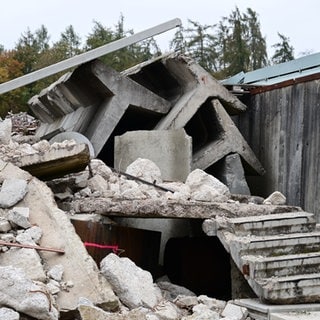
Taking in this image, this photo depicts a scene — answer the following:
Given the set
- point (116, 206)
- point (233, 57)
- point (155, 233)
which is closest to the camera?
point (116, 206)

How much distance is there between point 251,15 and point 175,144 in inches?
543

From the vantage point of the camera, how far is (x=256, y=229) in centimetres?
420

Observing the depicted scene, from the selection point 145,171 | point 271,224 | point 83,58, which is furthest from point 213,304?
point 83,58

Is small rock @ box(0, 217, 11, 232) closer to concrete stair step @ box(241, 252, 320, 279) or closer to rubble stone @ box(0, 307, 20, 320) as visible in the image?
rubble stone @ box(0, 307, 20, 320)

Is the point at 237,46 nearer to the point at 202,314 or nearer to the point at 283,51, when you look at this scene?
the point at 283,51

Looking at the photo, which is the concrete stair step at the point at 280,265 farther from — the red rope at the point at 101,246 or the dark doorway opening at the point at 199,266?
the dark doorway opening at the point at 199,266

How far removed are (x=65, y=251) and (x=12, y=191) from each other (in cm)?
67

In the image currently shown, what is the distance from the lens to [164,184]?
17.6 feet

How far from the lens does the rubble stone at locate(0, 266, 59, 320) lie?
301 cm

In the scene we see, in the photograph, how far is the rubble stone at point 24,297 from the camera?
3.01 metres

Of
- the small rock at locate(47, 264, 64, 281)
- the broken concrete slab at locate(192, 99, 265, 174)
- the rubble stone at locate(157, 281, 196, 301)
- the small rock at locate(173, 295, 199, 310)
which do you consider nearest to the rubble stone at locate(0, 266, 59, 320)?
the small rock at locate(47, 264, 64, 281)

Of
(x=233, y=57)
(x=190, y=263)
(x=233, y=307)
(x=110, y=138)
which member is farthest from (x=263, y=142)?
(x=233, y=57)

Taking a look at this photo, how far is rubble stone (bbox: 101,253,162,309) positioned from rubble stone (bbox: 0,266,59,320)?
577mm

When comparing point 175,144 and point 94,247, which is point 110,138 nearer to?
point 175,144
